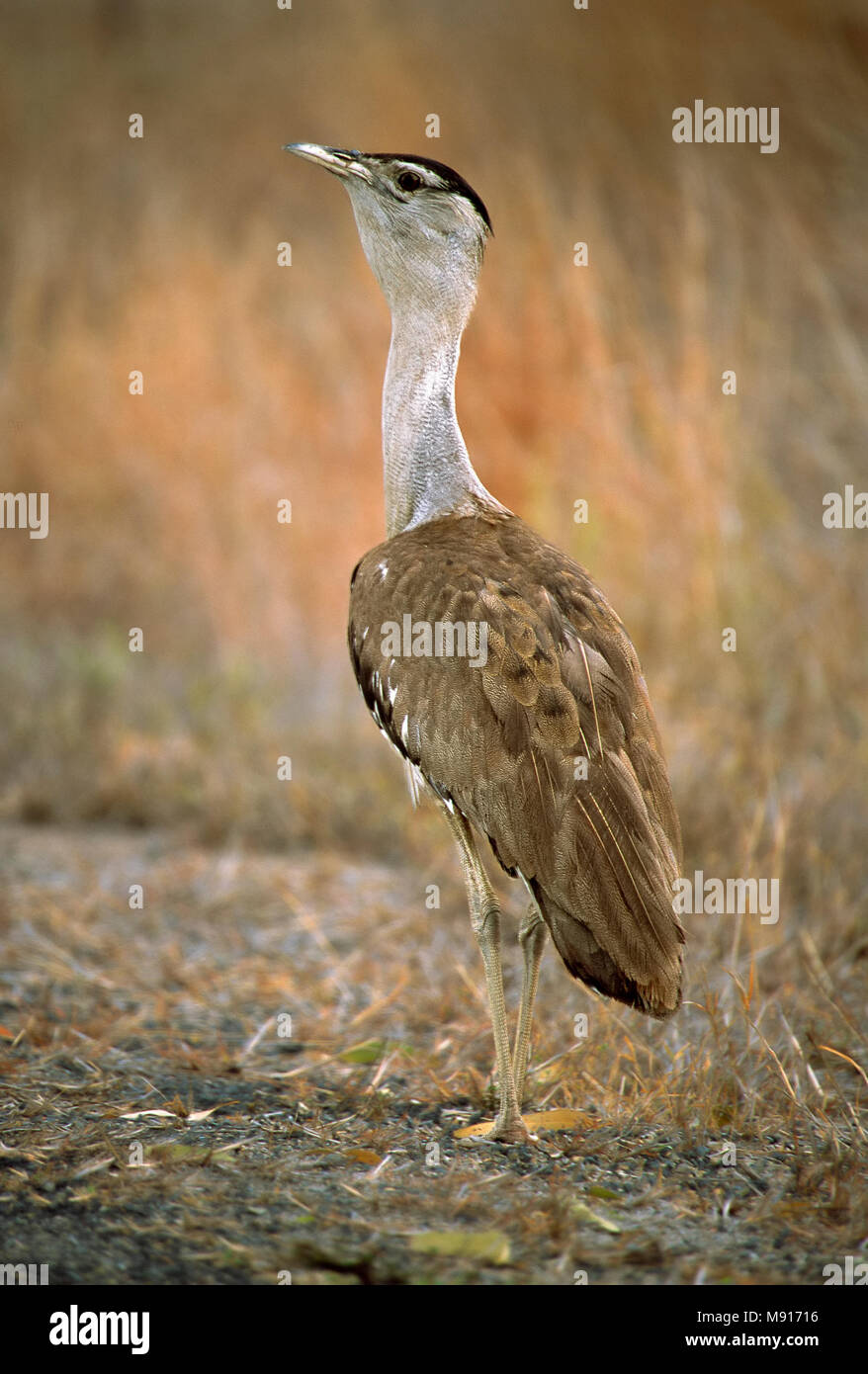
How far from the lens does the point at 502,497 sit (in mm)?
7230

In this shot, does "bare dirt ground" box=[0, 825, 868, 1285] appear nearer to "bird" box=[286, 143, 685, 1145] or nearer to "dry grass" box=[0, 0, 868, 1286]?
"dry grass" box=[0, 0, 868, 1286]

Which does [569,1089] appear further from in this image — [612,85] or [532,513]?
[612,85]

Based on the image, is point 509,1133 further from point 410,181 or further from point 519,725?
point 410,181

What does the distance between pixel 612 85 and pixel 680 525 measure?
347 cm

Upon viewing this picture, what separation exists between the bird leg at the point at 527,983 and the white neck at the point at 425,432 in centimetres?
100

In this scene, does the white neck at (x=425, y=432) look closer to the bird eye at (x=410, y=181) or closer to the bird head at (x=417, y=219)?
the bird head at (x=417, y=219)

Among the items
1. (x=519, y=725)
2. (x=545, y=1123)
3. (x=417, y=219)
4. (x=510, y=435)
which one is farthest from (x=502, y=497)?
(x=545, y=1123)

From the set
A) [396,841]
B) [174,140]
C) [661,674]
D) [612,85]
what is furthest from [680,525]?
[174,140]

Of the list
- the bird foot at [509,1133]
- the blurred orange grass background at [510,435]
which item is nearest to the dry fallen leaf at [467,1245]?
the bird foot at [509,1133]

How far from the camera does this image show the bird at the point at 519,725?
2.74 m

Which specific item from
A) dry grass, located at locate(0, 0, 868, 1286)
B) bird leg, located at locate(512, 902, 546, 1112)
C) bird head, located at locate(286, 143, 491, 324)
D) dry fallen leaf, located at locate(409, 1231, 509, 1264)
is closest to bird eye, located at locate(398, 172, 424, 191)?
bird head, located at locate(286, 143, 491, 324)

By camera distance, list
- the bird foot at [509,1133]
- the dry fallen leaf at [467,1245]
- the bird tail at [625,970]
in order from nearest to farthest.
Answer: the dry fallen leaf at [467,1245]
the bird tail at [625,970]
the bird foot at [509,1133]

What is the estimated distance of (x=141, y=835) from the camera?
5539mm

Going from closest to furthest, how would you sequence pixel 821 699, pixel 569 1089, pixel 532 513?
1. pixel 569 1089
2. pixel 821 699
3. pixel 532 513
